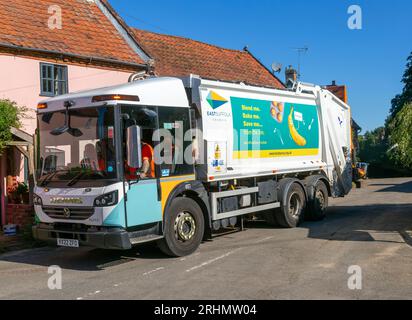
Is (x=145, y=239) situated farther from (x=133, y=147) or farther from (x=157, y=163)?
(x=133, y=147)

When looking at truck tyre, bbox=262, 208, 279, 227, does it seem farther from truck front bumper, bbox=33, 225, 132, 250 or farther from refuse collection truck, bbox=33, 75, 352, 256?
truck front bumper, bbox=33, 225, 132, 250

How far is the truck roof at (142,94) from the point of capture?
8.00 m

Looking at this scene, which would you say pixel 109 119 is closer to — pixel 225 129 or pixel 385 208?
pixel 225 129

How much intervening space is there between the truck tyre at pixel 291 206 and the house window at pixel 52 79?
7.63 meters

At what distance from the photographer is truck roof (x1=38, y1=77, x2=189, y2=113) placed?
8.00 metres

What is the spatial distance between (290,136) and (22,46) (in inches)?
312

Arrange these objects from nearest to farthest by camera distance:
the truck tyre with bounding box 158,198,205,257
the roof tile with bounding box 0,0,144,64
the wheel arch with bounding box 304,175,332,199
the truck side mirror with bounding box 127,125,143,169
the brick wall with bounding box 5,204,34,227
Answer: the truck side mirror with bounding box 127,125,143,169 < the truck tyre with bounding box 158,198,205,257 < the brick wall with bounding box 5,204,34,227 < the wheel arch with bounding box 304,175,332,199 < the roof tile with bounding box 0,0,144,64

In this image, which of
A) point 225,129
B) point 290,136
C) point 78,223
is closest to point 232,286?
point 78,223

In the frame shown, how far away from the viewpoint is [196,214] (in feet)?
29.9

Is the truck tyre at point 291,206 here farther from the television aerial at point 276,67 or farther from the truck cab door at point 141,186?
the television aerial at point 276,67

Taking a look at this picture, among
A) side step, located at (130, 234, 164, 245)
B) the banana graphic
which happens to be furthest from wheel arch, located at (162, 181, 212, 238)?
the banana graphic

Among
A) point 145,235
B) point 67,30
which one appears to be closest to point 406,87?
point 67,30

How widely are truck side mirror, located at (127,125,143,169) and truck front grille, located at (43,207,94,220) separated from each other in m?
1.00

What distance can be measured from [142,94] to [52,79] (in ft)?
25.9
